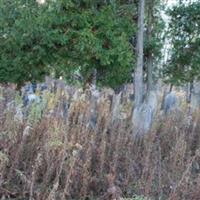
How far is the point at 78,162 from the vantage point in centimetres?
344

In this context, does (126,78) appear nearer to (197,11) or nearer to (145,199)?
(197,11)

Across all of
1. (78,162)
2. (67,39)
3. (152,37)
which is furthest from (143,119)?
(152,37)

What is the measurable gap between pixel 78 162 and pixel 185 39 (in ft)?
22.1

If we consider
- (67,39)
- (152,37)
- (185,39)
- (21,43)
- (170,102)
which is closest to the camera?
(170,102)

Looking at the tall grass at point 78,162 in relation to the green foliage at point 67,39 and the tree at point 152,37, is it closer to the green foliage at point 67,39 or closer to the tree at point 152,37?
the green foliage at point 67,39

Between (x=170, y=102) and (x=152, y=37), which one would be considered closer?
(x=170, y=102)

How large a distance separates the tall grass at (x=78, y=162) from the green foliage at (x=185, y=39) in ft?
16.6

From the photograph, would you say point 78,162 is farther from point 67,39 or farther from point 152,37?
point 152,37

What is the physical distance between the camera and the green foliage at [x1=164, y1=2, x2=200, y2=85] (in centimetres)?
940

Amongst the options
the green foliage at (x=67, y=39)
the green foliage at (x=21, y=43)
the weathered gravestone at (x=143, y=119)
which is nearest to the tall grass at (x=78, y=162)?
the weathered gravestone at (x=143, y=119)

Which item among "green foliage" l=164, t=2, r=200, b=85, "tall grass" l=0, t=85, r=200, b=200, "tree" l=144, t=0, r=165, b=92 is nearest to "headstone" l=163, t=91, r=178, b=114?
"tree" l=144, t=0, r=165, b=92

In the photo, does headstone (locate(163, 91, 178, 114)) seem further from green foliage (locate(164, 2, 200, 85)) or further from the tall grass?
the tall grass

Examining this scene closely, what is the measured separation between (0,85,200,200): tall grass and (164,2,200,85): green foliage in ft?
16.6

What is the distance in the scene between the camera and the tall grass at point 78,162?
3.23 metres
